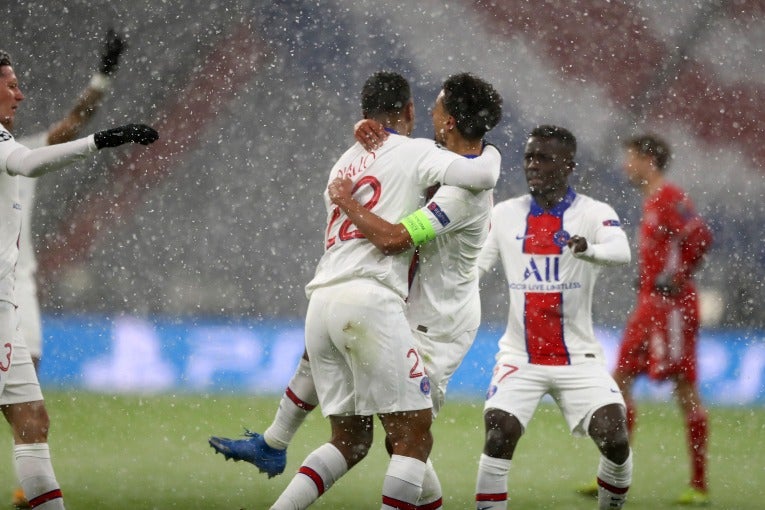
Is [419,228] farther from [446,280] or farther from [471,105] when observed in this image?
[471,105]

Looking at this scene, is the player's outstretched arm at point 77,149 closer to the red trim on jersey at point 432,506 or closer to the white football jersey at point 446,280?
the white football jersey at point 446,280

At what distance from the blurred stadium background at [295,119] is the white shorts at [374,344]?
6.40 m

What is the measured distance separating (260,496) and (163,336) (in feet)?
14.8

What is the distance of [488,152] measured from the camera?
12.4 ft

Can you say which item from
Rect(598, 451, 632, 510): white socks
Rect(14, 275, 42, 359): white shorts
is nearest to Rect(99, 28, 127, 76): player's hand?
Rect(14, 275, 42, 359): white shorts

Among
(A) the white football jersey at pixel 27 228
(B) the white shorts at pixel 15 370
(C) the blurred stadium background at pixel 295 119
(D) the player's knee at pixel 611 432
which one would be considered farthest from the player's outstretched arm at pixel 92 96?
(C) the blurred stadium background at pixel 295 119

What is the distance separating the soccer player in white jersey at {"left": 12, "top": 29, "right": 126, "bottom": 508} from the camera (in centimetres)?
471

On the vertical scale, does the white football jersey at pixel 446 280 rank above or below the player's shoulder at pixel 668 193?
below

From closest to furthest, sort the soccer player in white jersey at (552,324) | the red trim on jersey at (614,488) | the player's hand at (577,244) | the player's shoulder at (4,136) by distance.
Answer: the player's shoulder at (4,136), the player's hand at (577,244), the soccer player in white jersey at (552,324), the red trim on jersey at (614,488)

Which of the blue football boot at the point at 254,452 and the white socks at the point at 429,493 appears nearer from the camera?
the white socks at the point at 429,493

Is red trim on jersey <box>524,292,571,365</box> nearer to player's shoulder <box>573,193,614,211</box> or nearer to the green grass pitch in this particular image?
player's shoulder <box>573,193,614,211</box>

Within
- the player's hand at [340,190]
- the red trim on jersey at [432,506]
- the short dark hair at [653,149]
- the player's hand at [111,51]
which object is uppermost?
the player's hand at [111,51]

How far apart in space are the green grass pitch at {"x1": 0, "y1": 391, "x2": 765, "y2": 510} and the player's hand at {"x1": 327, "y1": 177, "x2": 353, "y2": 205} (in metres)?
1.63

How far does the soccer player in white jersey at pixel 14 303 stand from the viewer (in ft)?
11.2
